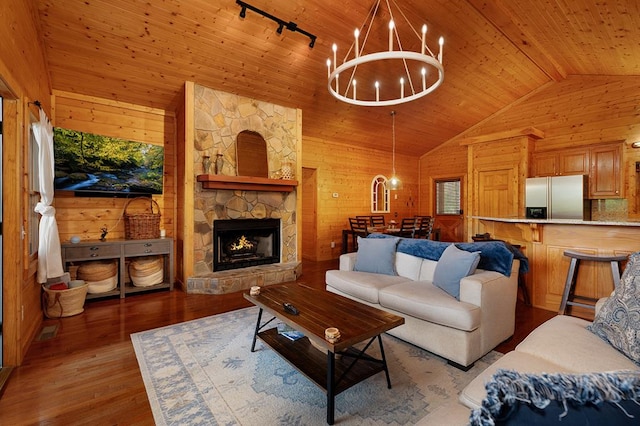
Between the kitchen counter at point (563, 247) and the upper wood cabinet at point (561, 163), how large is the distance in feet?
10.2

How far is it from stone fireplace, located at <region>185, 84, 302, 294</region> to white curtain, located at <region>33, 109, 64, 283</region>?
1.49m

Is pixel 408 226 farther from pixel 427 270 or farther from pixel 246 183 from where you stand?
pixel 246 183

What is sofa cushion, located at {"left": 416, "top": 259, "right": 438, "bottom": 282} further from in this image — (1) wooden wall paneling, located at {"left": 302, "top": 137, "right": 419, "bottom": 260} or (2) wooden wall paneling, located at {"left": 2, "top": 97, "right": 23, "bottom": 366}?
(1) wooden wall paneling, located at {"left": 302, "top": 137, "right": 419, "bottom": 260}

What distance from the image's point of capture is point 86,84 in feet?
13.2

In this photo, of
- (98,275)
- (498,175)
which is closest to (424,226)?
(498,175)

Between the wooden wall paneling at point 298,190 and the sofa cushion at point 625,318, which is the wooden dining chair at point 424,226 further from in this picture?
the sofa cushion at point 625,318

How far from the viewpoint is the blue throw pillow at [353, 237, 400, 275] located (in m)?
3.35

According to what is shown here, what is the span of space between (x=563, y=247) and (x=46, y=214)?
17.9ft

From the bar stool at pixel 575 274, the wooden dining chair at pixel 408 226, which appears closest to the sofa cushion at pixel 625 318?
the bar stool at pixel 575 274

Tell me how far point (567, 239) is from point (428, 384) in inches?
97.6

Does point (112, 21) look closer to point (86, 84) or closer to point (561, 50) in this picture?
point (86, 84)

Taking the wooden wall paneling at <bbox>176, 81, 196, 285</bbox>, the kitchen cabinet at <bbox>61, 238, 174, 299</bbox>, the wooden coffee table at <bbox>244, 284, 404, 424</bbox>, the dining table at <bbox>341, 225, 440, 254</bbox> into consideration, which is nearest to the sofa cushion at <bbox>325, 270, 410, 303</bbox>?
the wooden coffee table at <bbox>244, 284, 404, 424</bbox>

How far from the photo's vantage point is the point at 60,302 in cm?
327

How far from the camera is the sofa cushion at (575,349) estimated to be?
1.43 meters
